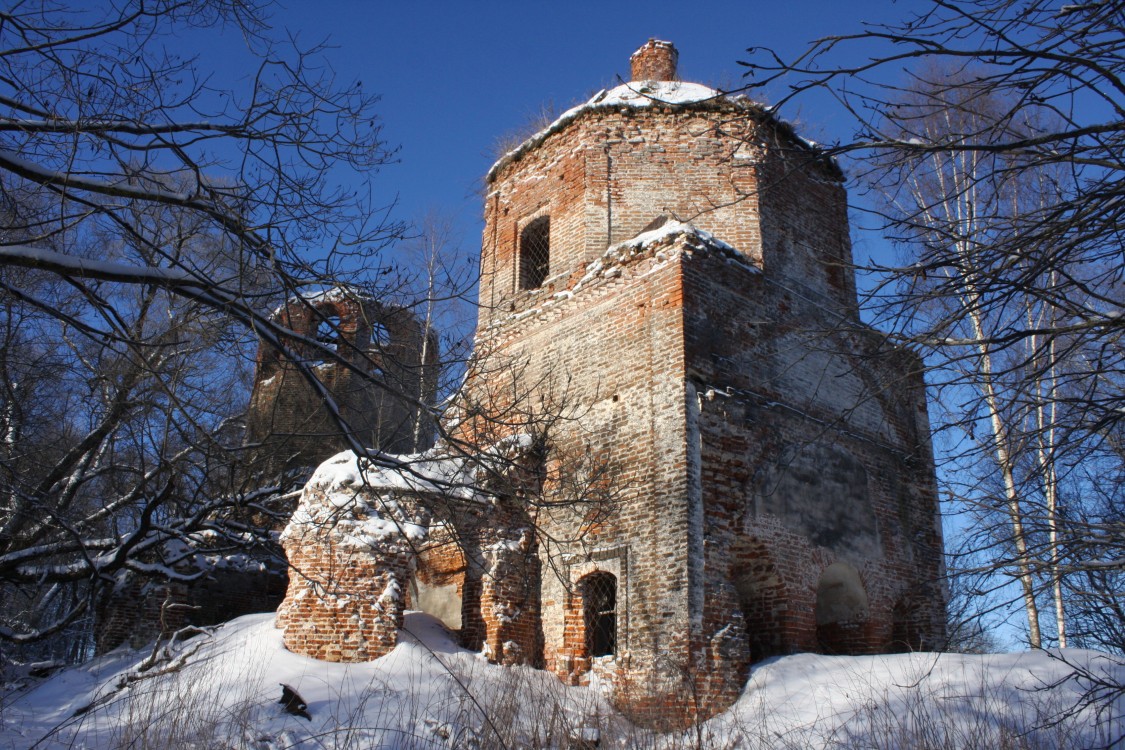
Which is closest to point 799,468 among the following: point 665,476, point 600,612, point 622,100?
point 665,476

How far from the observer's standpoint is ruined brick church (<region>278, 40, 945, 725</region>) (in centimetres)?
825

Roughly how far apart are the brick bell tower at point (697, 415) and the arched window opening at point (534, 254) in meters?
0.03

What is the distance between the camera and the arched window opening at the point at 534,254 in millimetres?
12383

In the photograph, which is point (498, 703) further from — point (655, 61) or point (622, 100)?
point (655, 61)

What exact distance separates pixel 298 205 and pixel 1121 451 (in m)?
4.35

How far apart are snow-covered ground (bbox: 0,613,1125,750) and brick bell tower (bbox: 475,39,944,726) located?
31.4 inches

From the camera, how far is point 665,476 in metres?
8.62

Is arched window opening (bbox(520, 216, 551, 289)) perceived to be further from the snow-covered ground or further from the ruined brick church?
the snow-covered ground

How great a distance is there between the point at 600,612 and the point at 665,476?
175cm

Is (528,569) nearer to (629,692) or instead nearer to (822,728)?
(629,692)

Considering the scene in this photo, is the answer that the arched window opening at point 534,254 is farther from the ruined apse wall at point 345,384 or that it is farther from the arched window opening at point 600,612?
the arched window opening at point 600,612

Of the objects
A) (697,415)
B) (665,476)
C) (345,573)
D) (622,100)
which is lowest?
(345,573)

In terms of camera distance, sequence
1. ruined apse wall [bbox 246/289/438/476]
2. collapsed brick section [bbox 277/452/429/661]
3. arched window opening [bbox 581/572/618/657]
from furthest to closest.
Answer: arched window opening [bbox 581/572/618/657] < collapsed brick section [bbox 277/452/429/661] < ruined apse wall [bbox 246/289/438/476]

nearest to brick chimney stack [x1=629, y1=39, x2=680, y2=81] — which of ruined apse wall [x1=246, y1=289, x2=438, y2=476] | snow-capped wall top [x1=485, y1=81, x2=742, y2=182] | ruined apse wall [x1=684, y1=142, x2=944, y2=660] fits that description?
snow-capped wall top [x1=485, y1=81, x2=742, y2=182]
